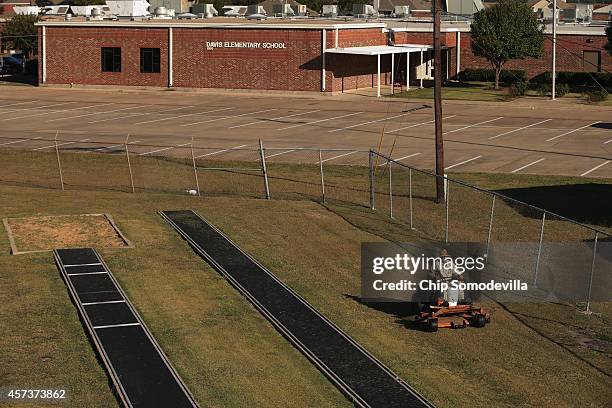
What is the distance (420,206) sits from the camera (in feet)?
111

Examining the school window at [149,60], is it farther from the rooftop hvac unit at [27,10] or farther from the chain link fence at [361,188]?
the chain link fence at [361,188]

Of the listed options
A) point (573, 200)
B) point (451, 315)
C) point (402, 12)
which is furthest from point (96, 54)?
point (451, 315)

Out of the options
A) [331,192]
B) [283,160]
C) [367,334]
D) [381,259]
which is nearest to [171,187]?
[331,192]

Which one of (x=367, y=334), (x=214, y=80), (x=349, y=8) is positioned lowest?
(x=367, y=334)

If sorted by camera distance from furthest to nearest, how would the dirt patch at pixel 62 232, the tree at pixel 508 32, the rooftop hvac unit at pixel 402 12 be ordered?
the rooftop hvac unit at pixel 402 12, the tree at pixel 508 32, the dirt patch at pixel 62 232

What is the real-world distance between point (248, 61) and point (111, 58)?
34.8 ft

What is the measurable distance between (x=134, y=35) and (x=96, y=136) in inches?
1069

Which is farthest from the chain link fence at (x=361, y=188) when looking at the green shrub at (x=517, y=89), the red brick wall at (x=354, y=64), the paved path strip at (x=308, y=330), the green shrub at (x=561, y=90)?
the green shrub at (x=561, y=90)

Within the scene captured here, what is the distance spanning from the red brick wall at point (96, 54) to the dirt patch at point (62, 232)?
4830 centimetres

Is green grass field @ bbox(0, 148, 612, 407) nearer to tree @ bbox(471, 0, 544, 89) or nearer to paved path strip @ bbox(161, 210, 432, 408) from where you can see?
paved path strip @ bbox(161, 210, 432, 408)

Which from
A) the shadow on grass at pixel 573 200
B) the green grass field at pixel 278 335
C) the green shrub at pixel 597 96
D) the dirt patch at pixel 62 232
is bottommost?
the green grass field at pixel 278 335

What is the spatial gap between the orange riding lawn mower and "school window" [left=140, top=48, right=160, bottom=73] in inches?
2382

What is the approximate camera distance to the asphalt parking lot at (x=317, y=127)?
47469mm

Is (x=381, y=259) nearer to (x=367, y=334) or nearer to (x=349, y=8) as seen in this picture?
(x=367, y=334)
